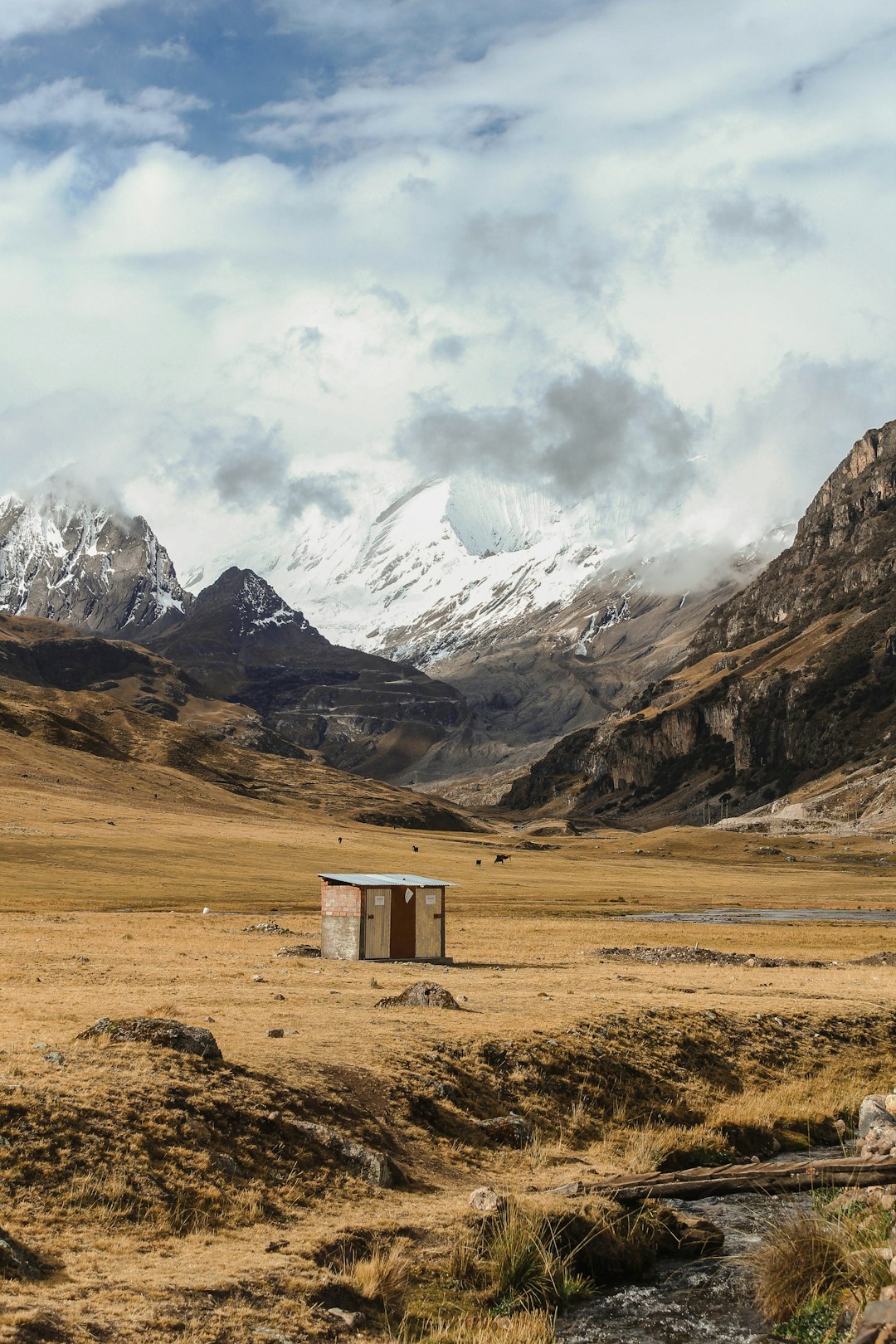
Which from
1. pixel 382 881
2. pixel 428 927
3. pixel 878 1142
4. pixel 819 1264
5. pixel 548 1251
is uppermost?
pixel 382 881

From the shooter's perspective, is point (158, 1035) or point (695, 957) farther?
point (695, 957)

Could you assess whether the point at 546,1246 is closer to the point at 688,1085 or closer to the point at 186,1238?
the point at 186,1238

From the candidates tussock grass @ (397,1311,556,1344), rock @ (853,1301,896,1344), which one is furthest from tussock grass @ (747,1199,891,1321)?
tussock grass @ (397,1311,556,1344)

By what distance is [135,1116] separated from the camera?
19.8 meters

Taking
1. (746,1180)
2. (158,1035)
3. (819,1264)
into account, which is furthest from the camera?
(158,1035)

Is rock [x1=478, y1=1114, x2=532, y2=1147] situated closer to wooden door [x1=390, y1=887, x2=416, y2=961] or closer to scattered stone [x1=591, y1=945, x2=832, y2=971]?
wooden door [x1=390, y1=887, x2=416, y2=961]

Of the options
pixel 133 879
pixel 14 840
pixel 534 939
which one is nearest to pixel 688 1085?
pixel 534 939

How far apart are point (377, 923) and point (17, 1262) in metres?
37.4

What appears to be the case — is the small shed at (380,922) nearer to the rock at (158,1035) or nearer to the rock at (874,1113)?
the rock at (874,1113)

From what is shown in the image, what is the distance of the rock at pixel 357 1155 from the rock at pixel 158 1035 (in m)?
2.57

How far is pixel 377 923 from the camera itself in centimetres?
5234

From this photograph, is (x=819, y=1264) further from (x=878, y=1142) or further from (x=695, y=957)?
(x=695, y=957)

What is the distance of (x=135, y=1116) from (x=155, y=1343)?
604 centimetres

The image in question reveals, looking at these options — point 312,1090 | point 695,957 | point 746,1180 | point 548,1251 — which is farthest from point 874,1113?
point 695,957
